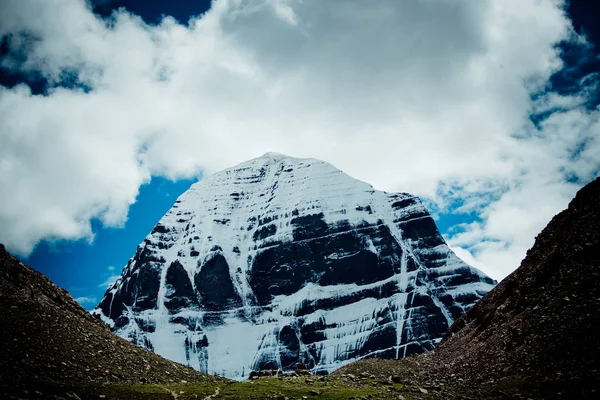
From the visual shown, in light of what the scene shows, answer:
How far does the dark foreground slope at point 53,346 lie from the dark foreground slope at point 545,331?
3010 cm

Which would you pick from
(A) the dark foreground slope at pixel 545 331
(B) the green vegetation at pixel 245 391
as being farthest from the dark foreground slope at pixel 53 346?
(A) the dark foreground slope at pixel 545 331

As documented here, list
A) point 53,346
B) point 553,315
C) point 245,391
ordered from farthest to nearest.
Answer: point 553,315
point 245,391
point 53,346

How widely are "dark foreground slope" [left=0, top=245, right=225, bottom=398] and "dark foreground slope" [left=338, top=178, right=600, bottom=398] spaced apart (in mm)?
30098

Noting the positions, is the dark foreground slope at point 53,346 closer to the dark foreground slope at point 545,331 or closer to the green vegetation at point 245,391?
the green vegetation at point 245,391

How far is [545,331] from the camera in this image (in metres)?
44.9

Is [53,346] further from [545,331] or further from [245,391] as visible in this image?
[545,331]

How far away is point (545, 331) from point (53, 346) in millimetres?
44670

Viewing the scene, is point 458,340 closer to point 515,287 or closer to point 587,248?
point 515,287

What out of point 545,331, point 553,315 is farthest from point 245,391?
point 553,315

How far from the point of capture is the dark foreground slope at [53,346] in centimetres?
3633

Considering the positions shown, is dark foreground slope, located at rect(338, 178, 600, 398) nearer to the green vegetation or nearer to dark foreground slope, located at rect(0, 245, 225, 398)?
the green vegetation

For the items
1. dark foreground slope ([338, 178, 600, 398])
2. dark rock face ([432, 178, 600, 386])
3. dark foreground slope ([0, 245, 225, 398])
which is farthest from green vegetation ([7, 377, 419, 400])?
dark rock face ([432, 178, 600, 386])

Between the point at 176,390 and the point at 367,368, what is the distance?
33.6m

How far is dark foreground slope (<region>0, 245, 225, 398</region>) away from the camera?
3633cm
